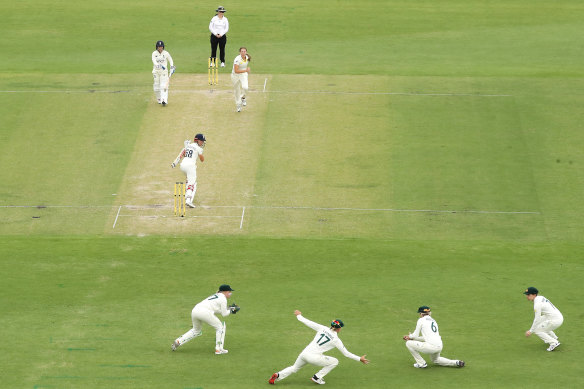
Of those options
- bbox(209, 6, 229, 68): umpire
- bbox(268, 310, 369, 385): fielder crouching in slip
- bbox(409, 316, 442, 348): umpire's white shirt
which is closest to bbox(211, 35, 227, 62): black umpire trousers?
bbox(209, 6, 229, 68): umpire

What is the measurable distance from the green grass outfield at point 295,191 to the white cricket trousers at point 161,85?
2.00ft

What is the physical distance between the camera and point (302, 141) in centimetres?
4331

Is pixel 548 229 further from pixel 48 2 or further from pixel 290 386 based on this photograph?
pixel 48 2

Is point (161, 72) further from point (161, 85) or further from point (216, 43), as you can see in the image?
point (216, 43)

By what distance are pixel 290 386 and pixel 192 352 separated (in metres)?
3.34

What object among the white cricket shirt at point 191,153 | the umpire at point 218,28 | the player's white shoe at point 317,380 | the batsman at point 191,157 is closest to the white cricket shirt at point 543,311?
the player's white shoe at point 317,380

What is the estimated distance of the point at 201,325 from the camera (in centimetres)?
2788

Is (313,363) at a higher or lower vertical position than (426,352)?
lower

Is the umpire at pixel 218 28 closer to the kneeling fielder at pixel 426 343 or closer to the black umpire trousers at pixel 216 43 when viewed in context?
the black umpire trousers at pixel 216 43

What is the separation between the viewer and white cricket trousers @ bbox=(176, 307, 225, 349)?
89.5 ft

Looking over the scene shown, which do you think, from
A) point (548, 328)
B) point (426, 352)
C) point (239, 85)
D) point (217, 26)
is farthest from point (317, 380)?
point (217, 26)

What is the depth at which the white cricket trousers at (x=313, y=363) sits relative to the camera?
84.3 ft

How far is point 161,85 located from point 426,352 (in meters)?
22.1

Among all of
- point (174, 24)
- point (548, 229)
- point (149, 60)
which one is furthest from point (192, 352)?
Answer: point (174, 24)
